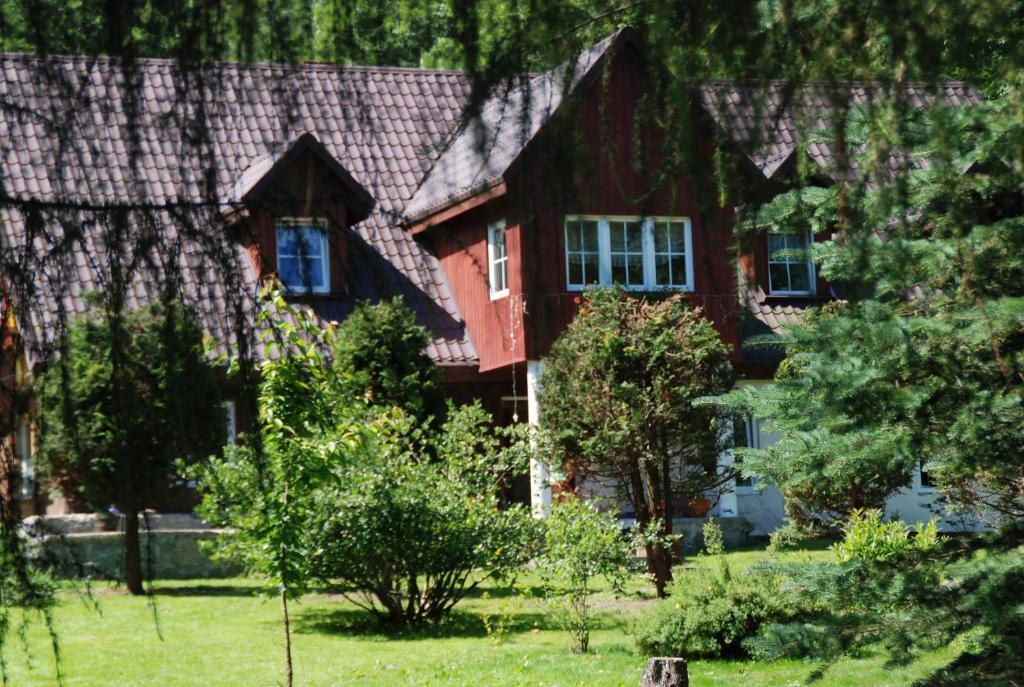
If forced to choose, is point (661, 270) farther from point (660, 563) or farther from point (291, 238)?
point (291, 238)

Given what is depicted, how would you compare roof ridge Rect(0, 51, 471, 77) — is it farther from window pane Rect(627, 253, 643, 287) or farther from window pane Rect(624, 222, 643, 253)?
window pane Rect(627, 253, 643, 287)

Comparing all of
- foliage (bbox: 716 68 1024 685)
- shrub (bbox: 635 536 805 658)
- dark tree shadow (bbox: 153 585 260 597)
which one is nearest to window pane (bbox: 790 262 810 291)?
dark tree shadow (bbox: 153 585 260 597)

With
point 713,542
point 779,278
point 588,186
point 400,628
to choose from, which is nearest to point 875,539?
point 713,542

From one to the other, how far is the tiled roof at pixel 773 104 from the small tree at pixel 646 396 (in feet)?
32.3

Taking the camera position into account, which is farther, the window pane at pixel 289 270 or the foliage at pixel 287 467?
the foliage at pixel 287 467

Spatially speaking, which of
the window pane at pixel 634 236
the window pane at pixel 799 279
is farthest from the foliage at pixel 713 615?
the window pane at pixel 799 279

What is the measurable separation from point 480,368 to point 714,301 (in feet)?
11.3

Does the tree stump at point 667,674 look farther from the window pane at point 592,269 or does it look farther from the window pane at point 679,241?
the window pane at point 679,241

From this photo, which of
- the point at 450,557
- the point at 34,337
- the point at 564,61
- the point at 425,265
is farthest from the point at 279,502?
the point at 425,265

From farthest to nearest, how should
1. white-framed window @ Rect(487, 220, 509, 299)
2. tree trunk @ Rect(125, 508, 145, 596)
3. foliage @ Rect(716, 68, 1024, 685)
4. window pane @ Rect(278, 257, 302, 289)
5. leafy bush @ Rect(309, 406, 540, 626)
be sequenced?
white-framed window @ Rect(487, 220, 509, 299) < tree trunk @ Rect(125, 508, 145, 596) < leafy bush @ Rect(309, 406, 540, 626) < foliage @ Rect(716, 68, 1024, 685) < window pane @ Rect(278, 257, 302, 289)

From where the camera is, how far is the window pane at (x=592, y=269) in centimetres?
1881

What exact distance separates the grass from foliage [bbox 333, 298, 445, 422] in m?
3.00

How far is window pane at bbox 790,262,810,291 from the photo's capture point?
2112 centimetres

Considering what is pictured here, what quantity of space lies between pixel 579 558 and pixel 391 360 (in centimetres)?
634
